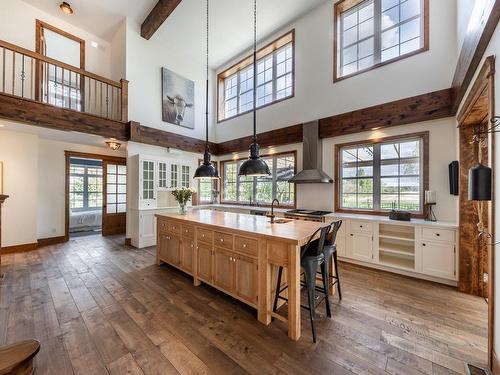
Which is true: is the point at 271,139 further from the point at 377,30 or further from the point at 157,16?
the point at 157,16

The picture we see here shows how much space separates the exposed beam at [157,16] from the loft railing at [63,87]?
140 centimetres

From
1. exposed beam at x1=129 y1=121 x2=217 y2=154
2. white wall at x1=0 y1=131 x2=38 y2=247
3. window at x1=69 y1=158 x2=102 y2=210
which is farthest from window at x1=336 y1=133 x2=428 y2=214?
window at x1=69 y1=158 x2=102 y2=210

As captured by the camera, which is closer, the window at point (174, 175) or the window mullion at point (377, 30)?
the window mullion at point (377, 30)

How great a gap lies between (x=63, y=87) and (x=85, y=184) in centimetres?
506

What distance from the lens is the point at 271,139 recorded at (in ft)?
18.6

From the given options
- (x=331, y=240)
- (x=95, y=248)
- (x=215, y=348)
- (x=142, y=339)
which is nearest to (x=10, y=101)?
(x=95, y=248)

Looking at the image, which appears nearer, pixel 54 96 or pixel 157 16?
pixel 157 16

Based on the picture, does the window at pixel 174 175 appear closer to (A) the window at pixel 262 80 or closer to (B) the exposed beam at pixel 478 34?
(A) the window at pixel 262 80

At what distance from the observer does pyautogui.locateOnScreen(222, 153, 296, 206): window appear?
18.3 feet

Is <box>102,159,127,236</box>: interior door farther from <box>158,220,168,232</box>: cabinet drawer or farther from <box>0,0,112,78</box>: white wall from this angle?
<box>158,220,168,232</box>: cabinet drawer

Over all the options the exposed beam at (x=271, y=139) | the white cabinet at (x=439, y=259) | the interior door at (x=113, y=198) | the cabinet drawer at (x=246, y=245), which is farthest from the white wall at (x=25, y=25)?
the white cabinet at (x=439, y=259)

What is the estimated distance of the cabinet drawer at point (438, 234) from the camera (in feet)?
9.99

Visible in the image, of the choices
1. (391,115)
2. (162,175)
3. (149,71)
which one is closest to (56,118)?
(162,175)

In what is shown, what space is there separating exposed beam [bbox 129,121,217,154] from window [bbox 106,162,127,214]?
206cm
